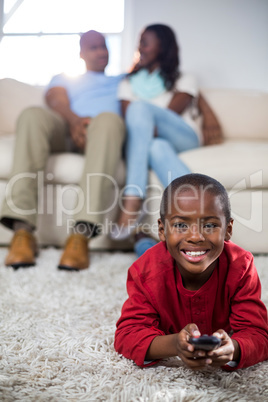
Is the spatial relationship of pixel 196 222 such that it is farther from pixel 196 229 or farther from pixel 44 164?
pixel 44 164

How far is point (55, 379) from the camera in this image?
1.94 ft

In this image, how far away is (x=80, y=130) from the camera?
1575 millimetres

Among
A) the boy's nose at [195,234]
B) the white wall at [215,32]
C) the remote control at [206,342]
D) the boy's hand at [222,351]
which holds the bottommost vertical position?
the boy's hand at [222,351]

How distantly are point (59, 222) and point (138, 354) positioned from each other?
3.29 ft

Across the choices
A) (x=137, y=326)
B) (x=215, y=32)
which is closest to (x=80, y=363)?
(x=137, y=326)

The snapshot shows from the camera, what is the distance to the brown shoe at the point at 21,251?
49.5 inches

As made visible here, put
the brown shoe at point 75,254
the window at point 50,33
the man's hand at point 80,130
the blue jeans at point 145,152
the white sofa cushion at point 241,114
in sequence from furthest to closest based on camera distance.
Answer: the window at point 50,33 → the white sofa cushion at point 241,114 → the man's hand at point 80,130 → the blue jeans at point 145,152 → the brown shoe at point 75,254

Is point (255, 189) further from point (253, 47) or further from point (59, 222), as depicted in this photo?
point (253, 47)

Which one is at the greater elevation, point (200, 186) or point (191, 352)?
point (200, 186)

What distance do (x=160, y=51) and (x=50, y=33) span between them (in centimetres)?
139

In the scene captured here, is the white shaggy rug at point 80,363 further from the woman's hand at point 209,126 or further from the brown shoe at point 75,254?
the woman's hand at point 209,126

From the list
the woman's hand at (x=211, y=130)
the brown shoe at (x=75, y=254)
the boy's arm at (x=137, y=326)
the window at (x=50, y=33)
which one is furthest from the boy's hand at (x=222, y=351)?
the window at (x=50, y=33)

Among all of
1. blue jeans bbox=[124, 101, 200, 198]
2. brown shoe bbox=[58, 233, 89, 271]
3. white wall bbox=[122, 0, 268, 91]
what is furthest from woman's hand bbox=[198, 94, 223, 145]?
brown shoe bbox=[58, 233, 89, 271]

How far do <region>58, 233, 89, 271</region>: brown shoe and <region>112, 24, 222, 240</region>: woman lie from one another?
0.17 meters
